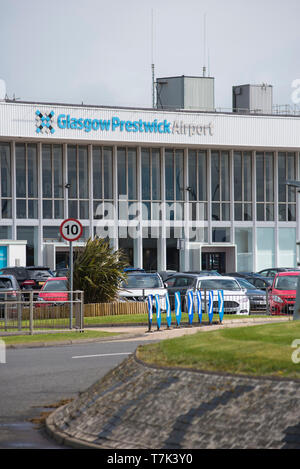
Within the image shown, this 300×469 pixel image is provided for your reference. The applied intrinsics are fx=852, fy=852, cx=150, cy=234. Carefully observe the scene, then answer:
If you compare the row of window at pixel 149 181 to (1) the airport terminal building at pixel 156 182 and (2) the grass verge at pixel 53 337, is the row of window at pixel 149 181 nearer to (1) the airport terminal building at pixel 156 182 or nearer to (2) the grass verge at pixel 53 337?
(1) the airport terminal building at pixel 156 182

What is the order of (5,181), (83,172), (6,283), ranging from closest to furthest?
(6,283) → (5,181) → (83,172)

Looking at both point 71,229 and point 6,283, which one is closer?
point 71,229

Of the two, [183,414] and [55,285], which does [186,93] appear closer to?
[55,285]

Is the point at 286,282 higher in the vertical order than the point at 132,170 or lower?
lower

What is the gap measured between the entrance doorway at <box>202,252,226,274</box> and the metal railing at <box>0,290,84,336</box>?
35.5m


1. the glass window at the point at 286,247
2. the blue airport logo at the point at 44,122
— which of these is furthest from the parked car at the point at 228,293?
the glass window at the point at 286,247

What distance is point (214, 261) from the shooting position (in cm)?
5991

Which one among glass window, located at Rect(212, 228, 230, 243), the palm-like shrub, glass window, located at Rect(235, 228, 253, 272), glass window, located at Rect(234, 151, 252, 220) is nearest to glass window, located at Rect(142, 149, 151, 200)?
glass window, located at Rect(212, 228, 230, 243)

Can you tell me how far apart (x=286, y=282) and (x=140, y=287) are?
521cm

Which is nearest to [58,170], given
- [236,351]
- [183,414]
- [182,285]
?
[182,285]

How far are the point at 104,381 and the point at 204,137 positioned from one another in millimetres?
48269

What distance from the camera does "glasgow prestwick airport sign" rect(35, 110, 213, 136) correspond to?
177 ft

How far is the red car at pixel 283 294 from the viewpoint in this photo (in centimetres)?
2903

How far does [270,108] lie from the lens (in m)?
63.7
